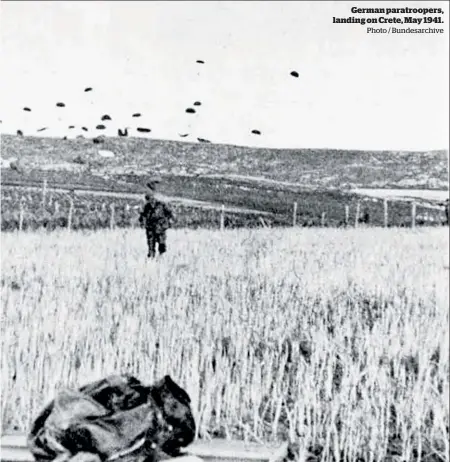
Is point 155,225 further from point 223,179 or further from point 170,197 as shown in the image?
point 170,197

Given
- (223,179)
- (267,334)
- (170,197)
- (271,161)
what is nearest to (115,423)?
(267,334)

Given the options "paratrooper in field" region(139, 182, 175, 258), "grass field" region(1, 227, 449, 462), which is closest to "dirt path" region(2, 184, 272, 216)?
"paratrooper in field" region(139, 182, 175, 258)

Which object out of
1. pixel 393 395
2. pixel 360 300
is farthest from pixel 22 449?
pixel 360 300

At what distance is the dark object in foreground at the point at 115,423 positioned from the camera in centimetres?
263

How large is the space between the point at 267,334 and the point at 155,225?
43.5 inches

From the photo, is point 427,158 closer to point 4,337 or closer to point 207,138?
point 207,138

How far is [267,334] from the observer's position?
337 cm

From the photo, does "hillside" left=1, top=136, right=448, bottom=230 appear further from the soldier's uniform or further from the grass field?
the grass field

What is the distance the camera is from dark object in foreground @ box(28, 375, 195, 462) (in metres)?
2.63

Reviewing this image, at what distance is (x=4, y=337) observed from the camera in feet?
11.2

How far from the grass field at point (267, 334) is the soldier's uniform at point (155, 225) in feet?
0.27

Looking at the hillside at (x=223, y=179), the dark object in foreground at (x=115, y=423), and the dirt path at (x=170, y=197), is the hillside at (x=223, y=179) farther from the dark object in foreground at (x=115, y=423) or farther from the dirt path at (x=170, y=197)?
the dark object in foreground at (x=115, y=423)

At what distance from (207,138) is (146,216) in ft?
3.21

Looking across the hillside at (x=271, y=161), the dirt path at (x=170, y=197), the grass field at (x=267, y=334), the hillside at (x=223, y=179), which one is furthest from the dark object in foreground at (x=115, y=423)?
the dirt path at (x=170, y=197)
